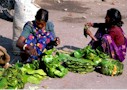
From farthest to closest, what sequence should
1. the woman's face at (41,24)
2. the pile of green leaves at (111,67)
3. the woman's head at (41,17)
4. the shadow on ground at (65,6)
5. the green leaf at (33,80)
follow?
1. the shadow on ground at (65,6)
2. the pile of green leaves at (111,67)
3. the woman's face at (41,24)
4. the woman's head at (41,17)
5. the green leaf at (33,80)

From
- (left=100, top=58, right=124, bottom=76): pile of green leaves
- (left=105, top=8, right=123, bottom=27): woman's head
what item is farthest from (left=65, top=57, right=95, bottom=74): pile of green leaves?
(left=105, top=8, right=123, bottom=27): woman's head

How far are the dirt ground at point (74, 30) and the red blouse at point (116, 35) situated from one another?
516mm

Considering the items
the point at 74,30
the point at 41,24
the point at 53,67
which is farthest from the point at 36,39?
the point at 74,30

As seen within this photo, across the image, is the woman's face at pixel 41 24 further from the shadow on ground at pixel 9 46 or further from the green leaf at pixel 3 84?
the green leaf at pixel 3 84

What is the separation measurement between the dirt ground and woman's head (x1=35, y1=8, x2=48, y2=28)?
36.2 inches

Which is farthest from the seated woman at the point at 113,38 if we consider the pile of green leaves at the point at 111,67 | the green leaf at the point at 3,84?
the green leaf at the point at 3,84

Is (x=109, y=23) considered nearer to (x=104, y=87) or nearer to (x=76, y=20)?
(x=104, y=87)

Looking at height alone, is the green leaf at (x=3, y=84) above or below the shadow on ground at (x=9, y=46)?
above

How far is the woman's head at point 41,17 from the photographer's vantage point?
6.04m

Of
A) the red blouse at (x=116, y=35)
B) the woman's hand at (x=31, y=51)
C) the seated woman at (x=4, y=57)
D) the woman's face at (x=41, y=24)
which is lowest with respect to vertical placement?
the seated woman at (x=4, y=57)

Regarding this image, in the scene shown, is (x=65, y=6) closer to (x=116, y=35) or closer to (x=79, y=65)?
(x=116, y=35)

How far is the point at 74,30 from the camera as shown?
29.3ft

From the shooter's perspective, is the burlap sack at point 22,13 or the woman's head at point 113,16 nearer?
the woman's head at point 113,16

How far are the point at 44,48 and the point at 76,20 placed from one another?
377cm
